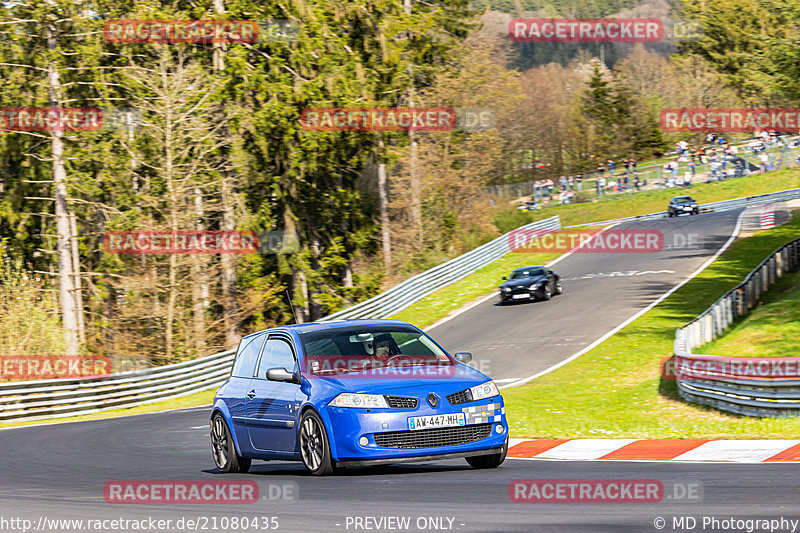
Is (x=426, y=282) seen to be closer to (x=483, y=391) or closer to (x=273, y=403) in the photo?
(x=273, y=403)

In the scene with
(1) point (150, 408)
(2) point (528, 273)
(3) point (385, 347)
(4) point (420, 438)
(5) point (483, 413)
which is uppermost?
(3) point (385, 347)

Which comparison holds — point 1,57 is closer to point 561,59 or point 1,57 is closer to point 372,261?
point 372,261

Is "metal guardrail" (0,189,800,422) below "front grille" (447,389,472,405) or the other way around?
below

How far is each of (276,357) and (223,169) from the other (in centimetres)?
3751

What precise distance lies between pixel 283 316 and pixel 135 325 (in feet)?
33.8

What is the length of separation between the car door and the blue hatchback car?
12 millimetres

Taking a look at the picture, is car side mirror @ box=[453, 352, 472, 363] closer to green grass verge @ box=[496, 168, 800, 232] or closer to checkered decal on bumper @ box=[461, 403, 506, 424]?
checkered decal on bumper @ box=[461, 403, 506, 424]

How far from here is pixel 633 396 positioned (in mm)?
21094

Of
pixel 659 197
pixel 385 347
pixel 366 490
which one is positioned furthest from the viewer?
pixel 659 197

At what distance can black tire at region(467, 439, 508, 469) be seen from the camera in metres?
10.1

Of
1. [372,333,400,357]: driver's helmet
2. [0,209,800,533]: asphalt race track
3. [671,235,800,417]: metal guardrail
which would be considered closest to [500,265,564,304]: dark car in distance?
[671,235,800,417]: metal guardrail

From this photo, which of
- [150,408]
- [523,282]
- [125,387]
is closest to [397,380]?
[150,408]

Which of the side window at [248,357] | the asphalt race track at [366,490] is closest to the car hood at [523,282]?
the asphalt race track at [366,490]

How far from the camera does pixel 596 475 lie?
357 inches
